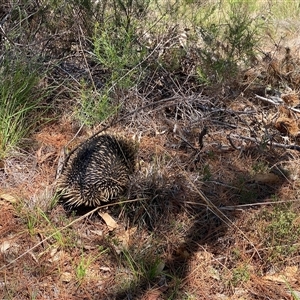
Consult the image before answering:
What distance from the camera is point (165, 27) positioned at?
4.71 meters

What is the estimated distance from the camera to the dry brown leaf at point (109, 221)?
3.16 m

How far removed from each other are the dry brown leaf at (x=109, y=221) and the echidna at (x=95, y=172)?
9 cm

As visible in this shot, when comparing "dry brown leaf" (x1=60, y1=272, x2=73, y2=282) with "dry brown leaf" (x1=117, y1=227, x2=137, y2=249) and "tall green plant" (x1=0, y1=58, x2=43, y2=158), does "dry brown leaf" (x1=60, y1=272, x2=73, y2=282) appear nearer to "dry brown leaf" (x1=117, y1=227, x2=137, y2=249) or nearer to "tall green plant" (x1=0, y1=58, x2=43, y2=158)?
"dry brown leaf" (x1=117, y1=227, x2=137, y2=249)

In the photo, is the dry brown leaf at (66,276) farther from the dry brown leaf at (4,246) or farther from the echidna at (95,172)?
the echidna at (95,172)

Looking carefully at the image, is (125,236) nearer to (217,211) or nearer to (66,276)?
(66,276)

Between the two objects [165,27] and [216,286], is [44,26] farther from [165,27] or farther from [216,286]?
[216,286]

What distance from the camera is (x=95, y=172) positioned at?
10.8ft

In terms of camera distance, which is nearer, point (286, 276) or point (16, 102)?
point (286, 276)

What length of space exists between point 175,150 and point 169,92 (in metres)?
0.77

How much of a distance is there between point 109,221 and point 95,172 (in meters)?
0.36

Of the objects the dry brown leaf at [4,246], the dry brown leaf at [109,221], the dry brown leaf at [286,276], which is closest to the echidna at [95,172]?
the dry brown leaf at [109,221]

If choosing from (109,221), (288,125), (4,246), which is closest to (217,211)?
(109,221)

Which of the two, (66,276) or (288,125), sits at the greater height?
(66,276)

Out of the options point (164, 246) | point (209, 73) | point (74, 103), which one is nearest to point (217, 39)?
point (209, 73)
